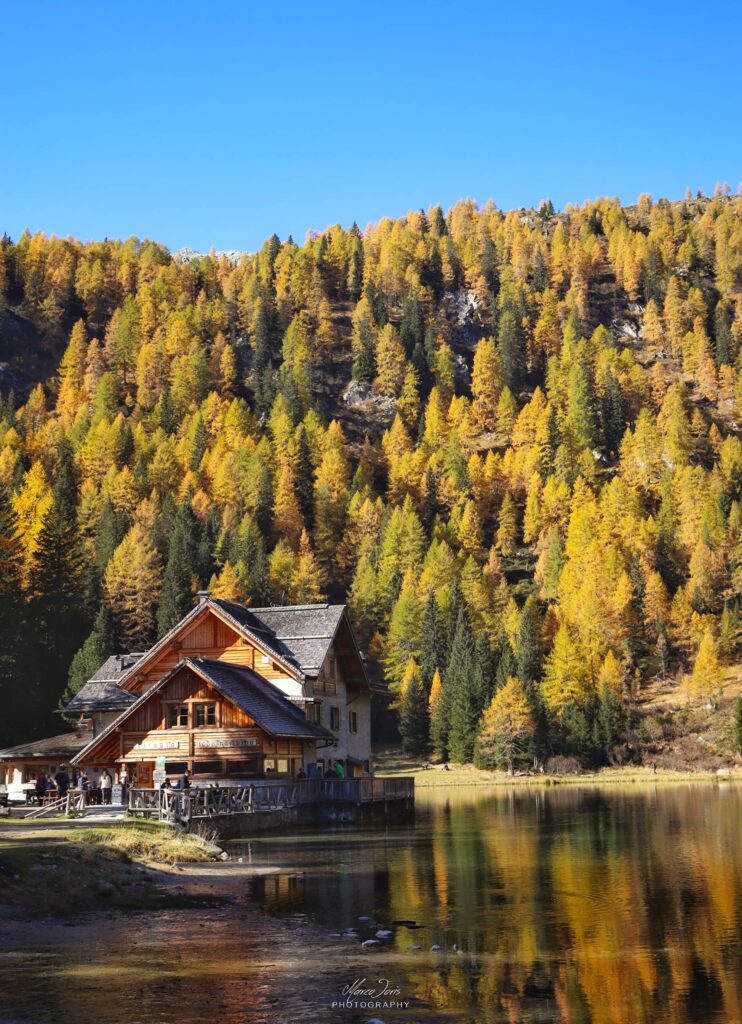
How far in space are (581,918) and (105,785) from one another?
130ft

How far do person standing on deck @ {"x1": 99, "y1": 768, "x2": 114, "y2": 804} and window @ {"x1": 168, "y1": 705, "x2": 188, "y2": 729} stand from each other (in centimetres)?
422

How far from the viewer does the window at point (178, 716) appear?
57312 mm

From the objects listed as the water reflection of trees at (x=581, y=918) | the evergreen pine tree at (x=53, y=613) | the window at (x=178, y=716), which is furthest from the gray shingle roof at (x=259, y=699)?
the evergreen pine tree at (x=53, y=613)

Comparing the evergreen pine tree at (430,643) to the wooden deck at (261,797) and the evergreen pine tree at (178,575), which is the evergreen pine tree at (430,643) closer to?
the evergreen pine tree at (178,575)

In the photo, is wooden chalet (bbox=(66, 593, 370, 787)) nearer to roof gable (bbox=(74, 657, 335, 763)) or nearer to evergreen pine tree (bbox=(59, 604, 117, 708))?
roof gable (bbox=(74, 657, 335, 763))

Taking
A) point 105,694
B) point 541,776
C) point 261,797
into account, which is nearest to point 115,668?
point 105,694

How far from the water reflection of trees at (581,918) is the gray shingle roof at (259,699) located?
9.90m

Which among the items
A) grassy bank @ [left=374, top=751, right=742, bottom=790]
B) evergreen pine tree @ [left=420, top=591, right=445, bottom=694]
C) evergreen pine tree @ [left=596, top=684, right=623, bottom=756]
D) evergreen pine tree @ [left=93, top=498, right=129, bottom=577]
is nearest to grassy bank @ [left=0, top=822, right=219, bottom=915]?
grassy bank @ [left=374, top=751, right=742, bottom=790]

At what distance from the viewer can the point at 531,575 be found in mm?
181750

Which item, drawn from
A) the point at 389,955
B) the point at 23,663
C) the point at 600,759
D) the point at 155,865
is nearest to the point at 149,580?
the point at 23,663

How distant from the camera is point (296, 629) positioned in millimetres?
67688

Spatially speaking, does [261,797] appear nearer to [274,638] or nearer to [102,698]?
[274,638]

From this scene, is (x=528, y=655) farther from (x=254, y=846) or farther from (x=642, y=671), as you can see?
(x=254, y=846)

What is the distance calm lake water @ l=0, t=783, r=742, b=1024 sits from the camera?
16.4 m
